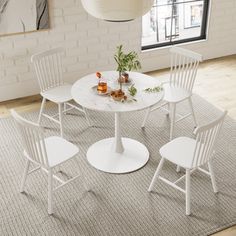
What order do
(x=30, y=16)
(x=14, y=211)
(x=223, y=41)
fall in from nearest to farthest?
(x=14, y=211) < (x=30, y=16) < (x=223, y=41)

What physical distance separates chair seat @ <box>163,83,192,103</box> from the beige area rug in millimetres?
427

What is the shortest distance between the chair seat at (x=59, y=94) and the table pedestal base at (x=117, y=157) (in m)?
0.52

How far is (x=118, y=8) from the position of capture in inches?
87.6

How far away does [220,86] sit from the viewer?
5.19 metres

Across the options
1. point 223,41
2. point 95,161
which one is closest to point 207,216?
point 95,161

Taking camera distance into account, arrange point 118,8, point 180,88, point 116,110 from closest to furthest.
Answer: point 118,8 < point 116,110 < point 180,88

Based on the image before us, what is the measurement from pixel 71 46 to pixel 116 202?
223cm

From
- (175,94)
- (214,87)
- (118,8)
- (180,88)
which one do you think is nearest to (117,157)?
(175,94)

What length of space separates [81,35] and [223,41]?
2209 millimetres

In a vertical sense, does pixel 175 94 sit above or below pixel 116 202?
Result: above

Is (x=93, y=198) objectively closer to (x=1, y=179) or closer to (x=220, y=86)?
(x=1, y=179)

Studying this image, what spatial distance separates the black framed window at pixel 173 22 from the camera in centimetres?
545

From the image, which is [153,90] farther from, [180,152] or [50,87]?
[50,87]

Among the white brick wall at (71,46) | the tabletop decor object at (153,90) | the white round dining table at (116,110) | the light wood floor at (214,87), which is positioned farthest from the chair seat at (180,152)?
the white brick wall at (71,46)
